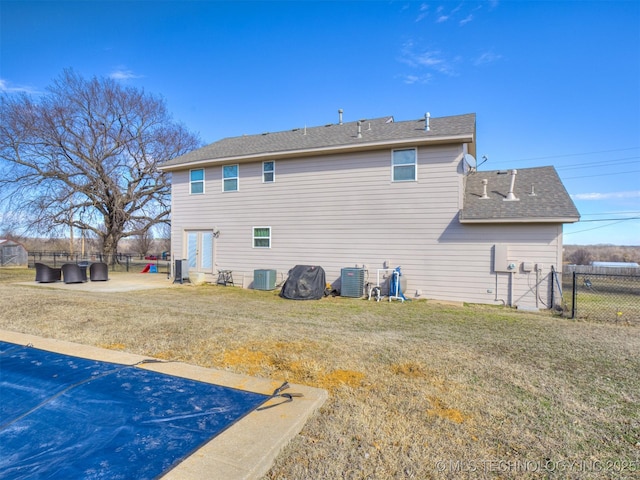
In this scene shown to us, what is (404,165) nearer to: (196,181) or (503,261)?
(503,261)

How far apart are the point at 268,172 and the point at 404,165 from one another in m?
4.55

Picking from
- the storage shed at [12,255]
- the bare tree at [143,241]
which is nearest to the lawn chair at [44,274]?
the bare tree at [143,241]

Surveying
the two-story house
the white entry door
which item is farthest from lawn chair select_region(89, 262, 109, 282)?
the white entry door

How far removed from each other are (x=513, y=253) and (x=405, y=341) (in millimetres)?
5260

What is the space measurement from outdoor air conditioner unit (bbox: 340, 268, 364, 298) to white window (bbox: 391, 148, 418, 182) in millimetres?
2877

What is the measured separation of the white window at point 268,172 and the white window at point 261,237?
1.66 m

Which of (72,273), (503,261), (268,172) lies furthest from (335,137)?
(72,273)

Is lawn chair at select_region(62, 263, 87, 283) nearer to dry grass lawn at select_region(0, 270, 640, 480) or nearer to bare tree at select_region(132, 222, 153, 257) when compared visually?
dry grass lawn at select_region(0, 270, 640, 480)

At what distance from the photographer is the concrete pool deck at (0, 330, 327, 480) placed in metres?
1.93

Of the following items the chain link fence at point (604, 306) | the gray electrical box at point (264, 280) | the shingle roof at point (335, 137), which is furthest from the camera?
the gray electrical box at point (264, 280)

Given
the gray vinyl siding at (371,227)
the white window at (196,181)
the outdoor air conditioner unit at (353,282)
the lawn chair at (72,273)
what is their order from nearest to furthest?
the gray vinyl siding at (371,227) < the outdoor air conditioner unit at (353,282) < the lawn chair at (72,273) < the white window at (196,181)

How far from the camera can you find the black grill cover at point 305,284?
377 inches

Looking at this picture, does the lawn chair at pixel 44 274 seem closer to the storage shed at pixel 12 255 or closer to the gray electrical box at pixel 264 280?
the gray electrical box at pixel 264 280

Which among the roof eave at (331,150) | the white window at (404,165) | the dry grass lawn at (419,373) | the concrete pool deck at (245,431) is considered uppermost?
the roof eave at (331,150)
